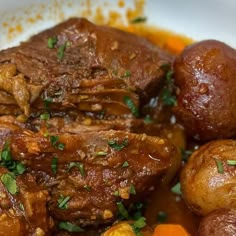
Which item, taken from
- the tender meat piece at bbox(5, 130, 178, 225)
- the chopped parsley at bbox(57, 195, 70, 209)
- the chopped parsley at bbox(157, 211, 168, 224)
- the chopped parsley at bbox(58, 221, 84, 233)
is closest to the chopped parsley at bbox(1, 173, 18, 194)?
the tender meat piece at bbox(5, 130, 178, 225)

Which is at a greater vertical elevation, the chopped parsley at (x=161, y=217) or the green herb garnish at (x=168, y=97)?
the green herb garnish at (x=168, y=97)

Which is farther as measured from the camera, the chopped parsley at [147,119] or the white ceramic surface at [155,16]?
the white ceramic surface at [155,16]

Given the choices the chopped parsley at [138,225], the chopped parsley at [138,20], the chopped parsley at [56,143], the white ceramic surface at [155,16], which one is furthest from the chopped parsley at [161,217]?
the chopped parsley at [138,20]

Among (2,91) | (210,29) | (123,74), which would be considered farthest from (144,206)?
(210,29)

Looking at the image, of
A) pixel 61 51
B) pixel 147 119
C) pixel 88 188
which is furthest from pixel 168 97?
pixel 88 188

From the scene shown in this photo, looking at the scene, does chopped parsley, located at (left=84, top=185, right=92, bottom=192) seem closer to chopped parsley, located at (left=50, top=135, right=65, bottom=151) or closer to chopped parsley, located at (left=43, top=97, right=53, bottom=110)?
chopped parsley, located at (left=50, top=135, right=65, bottom=151)

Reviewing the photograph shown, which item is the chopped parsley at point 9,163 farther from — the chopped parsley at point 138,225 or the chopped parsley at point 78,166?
the chopped parsley at point 138,225

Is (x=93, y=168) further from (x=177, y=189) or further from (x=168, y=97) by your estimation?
(x=168, y=97)
